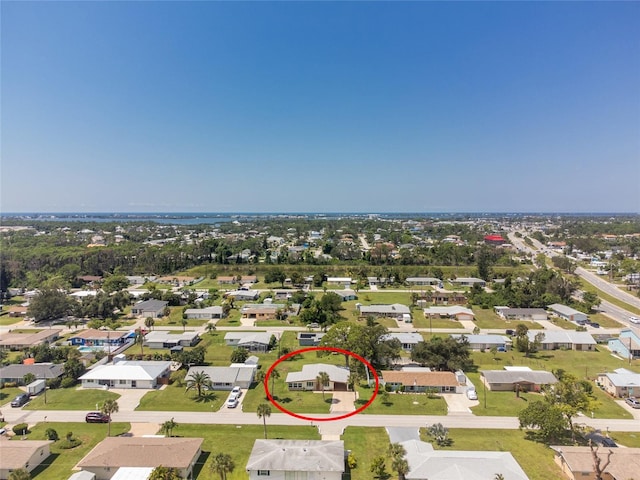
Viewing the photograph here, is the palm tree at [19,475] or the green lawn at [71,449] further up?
the palm tree at [19,475]

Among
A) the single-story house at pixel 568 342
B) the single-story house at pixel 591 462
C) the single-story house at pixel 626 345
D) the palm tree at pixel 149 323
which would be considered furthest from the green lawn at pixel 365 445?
the palm tree at pixel 149 323

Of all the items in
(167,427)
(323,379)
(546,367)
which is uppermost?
(323,379)

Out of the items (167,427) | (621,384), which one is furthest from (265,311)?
(621,384)

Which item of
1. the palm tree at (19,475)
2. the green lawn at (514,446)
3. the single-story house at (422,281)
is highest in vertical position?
the palm tree at (19,475)

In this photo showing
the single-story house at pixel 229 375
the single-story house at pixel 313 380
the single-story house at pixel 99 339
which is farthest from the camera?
the single-story house at pixel 99 339

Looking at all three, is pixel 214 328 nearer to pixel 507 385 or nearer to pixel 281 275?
pixel 281 275

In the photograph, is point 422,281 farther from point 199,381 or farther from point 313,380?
point 199,381

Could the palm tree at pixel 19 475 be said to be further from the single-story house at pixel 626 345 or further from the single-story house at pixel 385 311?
the single-story house at pixel 626 345
